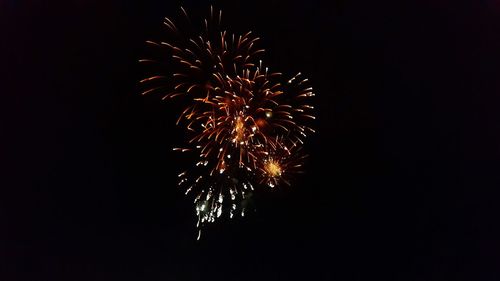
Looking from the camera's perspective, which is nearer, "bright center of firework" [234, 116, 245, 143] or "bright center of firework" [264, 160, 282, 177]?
"bright center of firework" [234, 116, 245, 143]

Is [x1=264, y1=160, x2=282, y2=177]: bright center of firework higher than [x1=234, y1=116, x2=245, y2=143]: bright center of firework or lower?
lower

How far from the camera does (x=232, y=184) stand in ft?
38.9

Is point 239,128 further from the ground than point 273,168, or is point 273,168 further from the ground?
point 239,128

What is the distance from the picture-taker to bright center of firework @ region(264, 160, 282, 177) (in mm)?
11641

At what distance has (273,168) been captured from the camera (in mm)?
11719

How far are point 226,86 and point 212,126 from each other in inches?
32.0

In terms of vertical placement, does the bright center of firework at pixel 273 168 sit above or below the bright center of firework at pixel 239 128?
below

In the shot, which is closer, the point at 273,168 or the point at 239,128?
the point at 239,128

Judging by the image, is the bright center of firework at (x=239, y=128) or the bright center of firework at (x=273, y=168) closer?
the bright center of firework at (x=239, y=128)

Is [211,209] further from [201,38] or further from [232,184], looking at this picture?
[201,38]

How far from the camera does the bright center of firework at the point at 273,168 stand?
1164cm

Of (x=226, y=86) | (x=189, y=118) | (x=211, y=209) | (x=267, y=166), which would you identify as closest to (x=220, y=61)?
(x=226, y=86)

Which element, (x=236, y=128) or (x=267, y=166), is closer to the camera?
(x=236, y=128)

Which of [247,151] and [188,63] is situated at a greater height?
[188,63]
